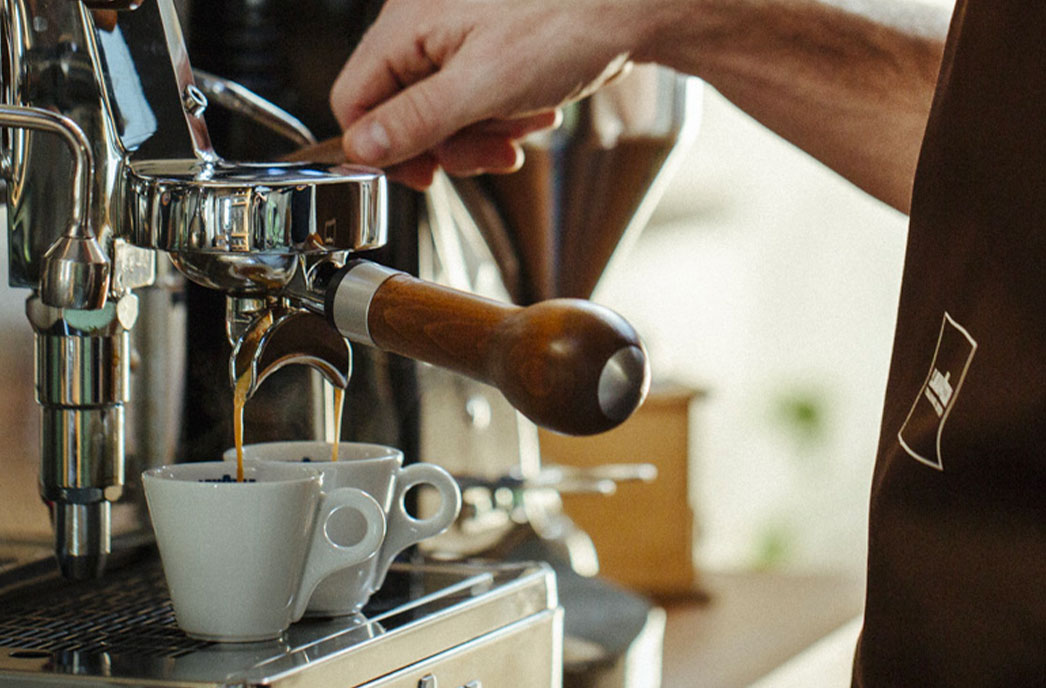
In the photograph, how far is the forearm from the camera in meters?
0.64

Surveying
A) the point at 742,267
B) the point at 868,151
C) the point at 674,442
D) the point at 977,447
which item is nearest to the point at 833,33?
the point at 868,151

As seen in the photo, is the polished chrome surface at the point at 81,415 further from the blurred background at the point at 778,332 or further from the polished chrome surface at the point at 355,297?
the blurred background at the point at 778,332

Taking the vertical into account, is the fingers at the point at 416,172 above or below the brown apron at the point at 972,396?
above

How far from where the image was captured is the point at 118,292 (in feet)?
1.53

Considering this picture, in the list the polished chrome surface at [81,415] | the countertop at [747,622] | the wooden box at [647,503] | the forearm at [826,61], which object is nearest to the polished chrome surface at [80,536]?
the polished chrome surface at [81,415]

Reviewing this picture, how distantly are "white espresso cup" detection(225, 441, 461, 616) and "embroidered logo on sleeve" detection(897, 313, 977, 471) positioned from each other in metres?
0.18

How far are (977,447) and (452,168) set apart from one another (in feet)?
1.14

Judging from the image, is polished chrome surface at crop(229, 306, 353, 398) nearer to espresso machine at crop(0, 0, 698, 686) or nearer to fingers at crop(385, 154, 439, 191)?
espresso machine at crop(0, 0, 698, 686)

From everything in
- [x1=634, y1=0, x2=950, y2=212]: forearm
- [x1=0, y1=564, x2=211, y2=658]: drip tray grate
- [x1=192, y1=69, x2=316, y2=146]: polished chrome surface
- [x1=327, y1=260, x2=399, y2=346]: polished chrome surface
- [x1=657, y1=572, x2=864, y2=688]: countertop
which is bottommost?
[x1=657, y1=572, x2=864, y2=688]: countertop

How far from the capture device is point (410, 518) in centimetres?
51

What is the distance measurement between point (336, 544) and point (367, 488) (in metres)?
0.03

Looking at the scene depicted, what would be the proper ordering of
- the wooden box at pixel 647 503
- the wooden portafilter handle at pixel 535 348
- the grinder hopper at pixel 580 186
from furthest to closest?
the wooden box at pixel 647 503
the grinder hopper at pixel 580 186
the wooden portafilter handle at pixel 535 348

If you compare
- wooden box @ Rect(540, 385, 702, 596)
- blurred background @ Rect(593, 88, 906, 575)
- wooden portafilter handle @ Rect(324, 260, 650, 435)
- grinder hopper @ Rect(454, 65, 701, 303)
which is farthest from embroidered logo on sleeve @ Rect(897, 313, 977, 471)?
blurred background @ Rect(593, 88, 906, 575)

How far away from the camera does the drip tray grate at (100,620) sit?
0.42 m
